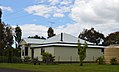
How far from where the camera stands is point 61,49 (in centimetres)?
5600

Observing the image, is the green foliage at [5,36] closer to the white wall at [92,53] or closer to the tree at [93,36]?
the white wall at [92,53]

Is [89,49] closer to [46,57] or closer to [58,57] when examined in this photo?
[58,57]

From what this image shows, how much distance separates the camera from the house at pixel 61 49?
56.0 m

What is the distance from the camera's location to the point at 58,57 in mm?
55812

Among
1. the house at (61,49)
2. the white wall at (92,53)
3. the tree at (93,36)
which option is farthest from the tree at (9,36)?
the tree at (93,36)

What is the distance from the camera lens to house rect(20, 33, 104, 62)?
56.0 m

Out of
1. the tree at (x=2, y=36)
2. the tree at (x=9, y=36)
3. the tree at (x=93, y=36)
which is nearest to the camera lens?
the tree at (x=2, y=36)

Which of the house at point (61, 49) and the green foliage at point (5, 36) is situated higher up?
the green foliage at point (5, 36)

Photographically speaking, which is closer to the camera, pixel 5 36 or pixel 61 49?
pixel 61 49

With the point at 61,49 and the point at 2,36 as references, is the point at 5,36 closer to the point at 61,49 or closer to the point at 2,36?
the point at 2,36

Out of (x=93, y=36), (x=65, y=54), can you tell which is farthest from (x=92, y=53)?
(x=93, y=36)

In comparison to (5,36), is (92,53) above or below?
below

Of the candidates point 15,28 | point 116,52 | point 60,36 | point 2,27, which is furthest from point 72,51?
point 15,28

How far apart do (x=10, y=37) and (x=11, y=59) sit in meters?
18.5
